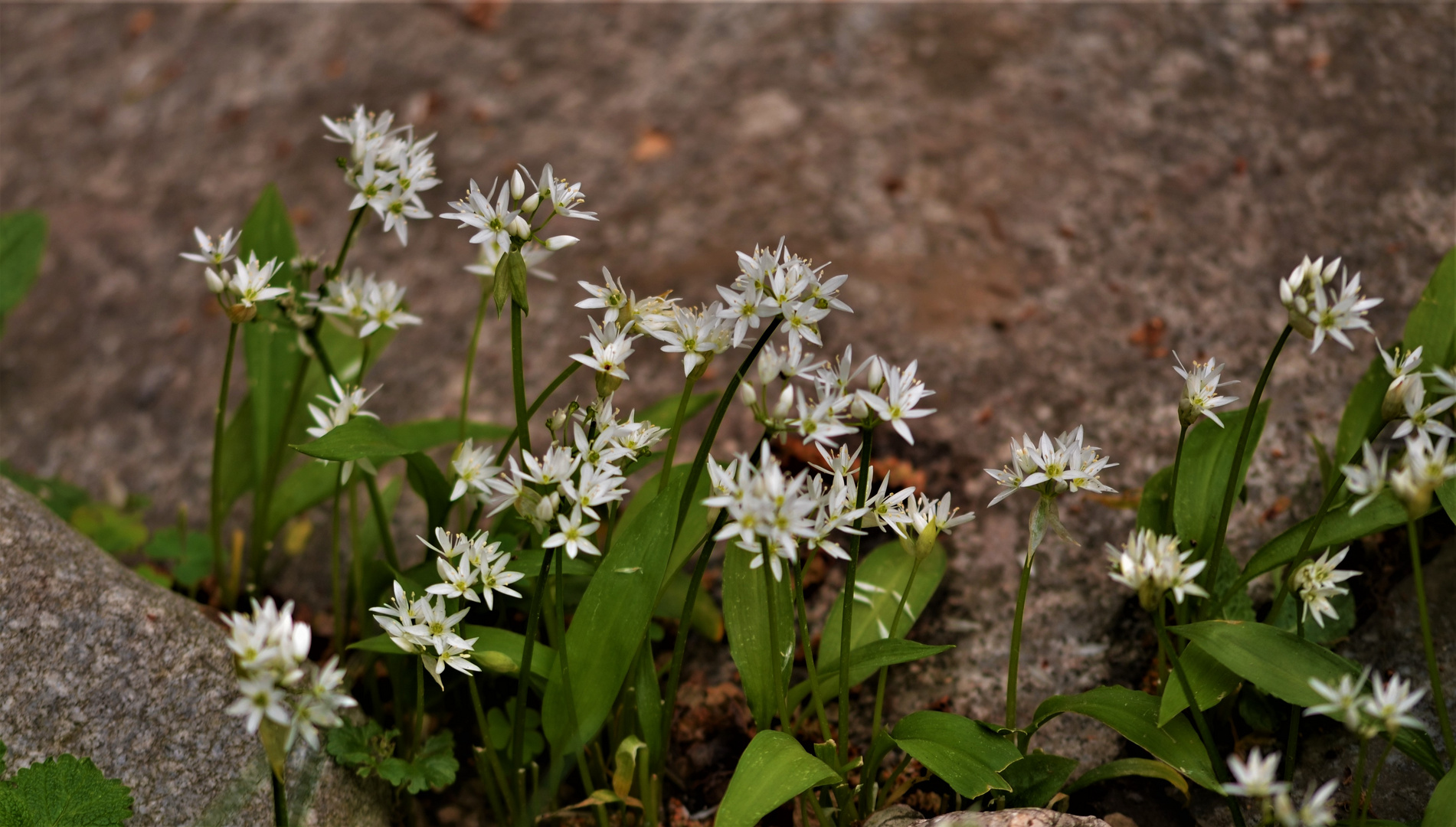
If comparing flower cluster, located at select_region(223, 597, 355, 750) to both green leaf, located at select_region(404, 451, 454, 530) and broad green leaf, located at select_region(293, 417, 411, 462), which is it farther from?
green leaf, located at select_region(404, 451, 454, 530)

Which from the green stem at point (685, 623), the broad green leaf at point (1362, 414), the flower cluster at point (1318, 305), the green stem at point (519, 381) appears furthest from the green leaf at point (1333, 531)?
the green stem at point (519, 381)

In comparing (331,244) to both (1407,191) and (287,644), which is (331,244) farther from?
(1407,191)

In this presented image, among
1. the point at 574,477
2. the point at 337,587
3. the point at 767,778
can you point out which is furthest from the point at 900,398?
the point at 337,587

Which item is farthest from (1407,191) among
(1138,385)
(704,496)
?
(704,496)

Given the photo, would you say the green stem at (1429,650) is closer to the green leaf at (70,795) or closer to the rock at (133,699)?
the rock at (133,699)

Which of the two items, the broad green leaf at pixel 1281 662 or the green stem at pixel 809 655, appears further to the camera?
the green stem at pixel 809 655
